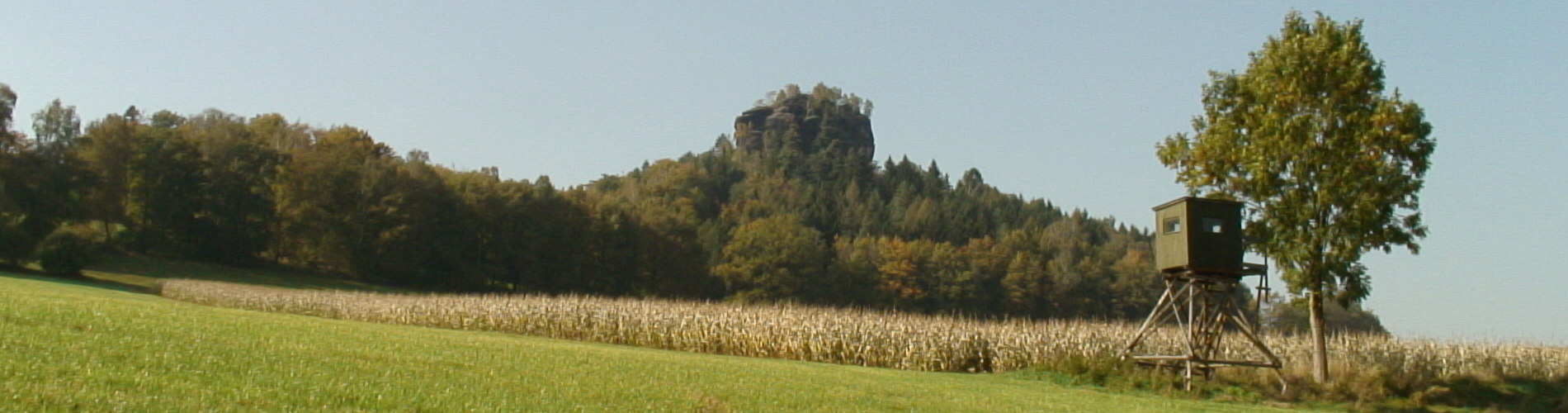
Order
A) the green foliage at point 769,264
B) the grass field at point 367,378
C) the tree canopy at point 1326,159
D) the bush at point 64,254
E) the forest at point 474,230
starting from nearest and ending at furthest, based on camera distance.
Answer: the grass field at point 367,378, the tree canopy at point 1326,159, the bush at point 64,254, the forest at point 474,230, the green foliage at point 769,264

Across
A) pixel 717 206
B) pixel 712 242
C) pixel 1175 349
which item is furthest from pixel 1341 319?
pixel 1175 349

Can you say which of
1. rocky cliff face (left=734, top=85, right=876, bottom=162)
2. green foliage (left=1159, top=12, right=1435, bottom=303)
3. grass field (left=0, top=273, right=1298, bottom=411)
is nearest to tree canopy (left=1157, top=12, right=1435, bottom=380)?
green foliage (left=1159, top=12, right=1435, bottom=303)

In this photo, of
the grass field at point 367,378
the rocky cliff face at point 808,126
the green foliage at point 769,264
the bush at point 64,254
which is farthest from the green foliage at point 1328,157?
the rocky cliff face at point 808,126

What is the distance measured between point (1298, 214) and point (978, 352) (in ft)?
29.4

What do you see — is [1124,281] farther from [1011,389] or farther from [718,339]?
[1011,389]

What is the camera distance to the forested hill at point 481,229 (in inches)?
2771

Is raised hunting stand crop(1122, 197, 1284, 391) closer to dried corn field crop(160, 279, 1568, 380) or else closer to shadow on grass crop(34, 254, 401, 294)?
dried corn field crop(160, 279, 1568, 380)

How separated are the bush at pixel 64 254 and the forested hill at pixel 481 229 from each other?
0.62ft

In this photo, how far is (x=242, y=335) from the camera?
1689 centimetres

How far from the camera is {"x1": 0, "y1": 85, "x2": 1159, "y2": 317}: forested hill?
70375mm

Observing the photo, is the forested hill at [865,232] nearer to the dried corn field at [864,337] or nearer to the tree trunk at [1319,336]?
the dried corn field at [864,337]

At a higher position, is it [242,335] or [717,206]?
[717,206]

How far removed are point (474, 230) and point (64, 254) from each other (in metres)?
32.5

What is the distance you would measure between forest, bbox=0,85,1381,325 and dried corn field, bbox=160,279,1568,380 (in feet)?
79.6
